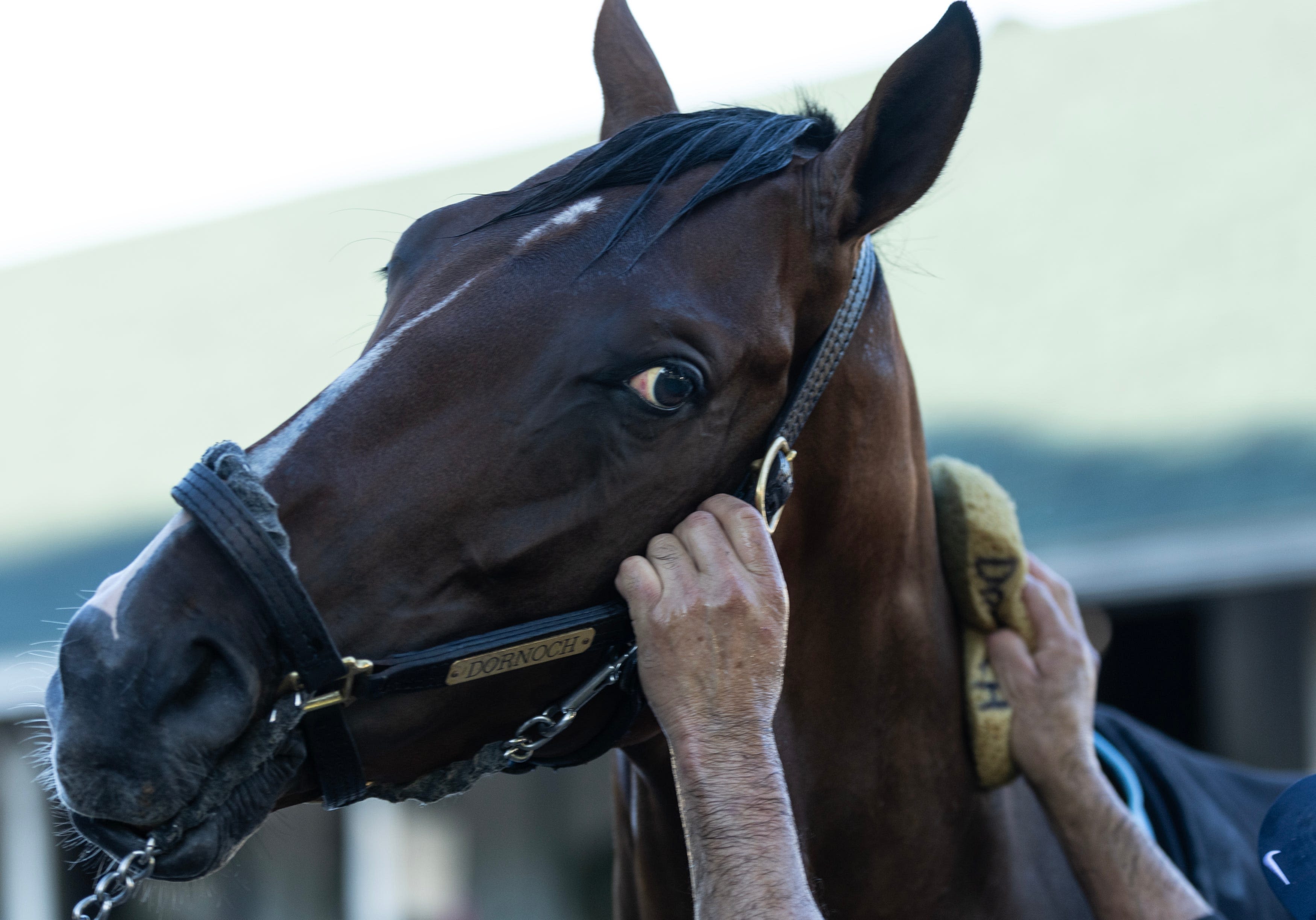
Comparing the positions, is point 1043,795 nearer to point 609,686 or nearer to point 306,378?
point 609,686

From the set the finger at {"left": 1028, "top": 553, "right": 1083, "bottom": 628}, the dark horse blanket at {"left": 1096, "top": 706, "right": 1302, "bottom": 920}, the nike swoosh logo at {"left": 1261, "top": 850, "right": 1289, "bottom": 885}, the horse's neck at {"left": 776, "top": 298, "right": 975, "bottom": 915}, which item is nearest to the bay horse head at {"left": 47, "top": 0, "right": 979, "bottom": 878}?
the horse's neck at {"left": 776, "top": 298, "right": 975, "bottom": 915}

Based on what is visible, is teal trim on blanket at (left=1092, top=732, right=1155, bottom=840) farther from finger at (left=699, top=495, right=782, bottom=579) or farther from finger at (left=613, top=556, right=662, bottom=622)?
finger at (left=613, top=556, right=662, bottom=622)

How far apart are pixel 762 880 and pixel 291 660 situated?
0.80 meters

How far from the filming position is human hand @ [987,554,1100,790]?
2.37 meters

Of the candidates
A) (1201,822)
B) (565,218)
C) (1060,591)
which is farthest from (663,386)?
(1201,822)

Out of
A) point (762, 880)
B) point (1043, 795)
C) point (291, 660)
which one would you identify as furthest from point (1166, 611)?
point (291, 660)

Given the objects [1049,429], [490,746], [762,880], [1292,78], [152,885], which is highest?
[1292,78]

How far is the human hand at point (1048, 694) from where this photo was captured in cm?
237

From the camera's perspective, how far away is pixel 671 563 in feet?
5.79

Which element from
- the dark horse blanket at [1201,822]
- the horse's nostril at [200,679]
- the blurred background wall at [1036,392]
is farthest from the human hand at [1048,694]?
the blurred background wall at [1036,392]

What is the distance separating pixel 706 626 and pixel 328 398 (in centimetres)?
70

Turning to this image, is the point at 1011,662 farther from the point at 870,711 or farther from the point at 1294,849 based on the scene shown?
the point at 1294,849

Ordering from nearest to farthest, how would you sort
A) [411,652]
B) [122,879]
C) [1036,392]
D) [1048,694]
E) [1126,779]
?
[122,879]
[411,652]
[1048,694]
[1126,779]
[1036,392]

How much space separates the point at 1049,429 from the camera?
23.9 ft
